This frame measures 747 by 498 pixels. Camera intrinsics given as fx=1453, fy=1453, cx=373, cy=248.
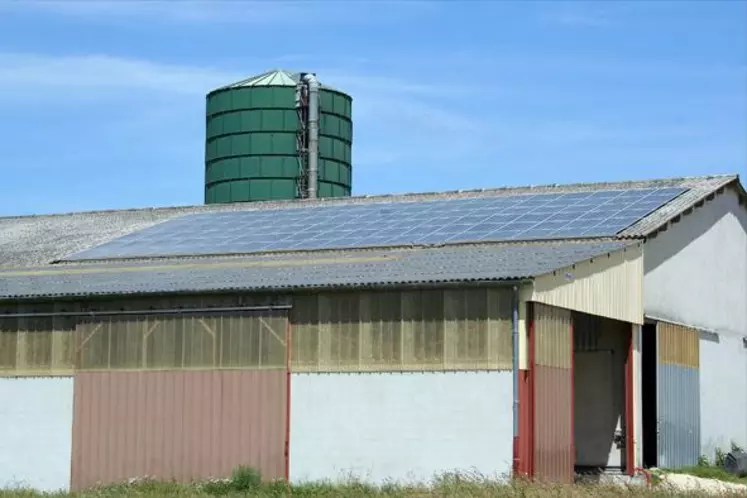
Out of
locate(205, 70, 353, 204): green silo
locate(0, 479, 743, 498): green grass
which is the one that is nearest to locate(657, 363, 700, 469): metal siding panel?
locate(0, 479, 743, 498): green grass

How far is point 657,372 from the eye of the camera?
38094 millimetres

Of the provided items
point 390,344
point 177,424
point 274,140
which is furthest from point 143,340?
point 274,140

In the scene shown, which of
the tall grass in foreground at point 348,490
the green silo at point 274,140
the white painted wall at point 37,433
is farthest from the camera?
the green silo at point 274,140

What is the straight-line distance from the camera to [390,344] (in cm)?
3109

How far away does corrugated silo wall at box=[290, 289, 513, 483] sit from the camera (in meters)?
30.0

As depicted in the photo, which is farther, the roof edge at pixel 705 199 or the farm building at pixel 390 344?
the roof edge at pixel 705 199

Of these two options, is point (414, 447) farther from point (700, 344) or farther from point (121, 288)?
point (700, 344)

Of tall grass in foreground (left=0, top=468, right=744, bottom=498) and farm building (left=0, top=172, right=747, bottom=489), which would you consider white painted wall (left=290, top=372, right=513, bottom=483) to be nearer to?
farm building (left=0, top=172, right=747, bottom=489)

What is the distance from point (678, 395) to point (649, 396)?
5.03 ft

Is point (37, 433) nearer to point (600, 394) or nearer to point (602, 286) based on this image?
point (602, 286)

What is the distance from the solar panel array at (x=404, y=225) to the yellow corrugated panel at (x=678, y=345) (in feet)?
10.7

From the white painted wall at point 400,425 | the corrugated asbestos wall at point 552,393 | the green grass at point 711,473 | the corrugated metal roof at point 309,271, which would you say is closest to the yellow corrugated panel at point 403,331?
the white painted wall at point 400,425

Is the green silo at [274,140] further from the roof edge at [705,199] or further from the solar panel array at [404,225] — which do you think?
the roof edge at [705,199]

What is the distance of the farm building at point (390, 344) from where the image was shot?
100.0 feet
